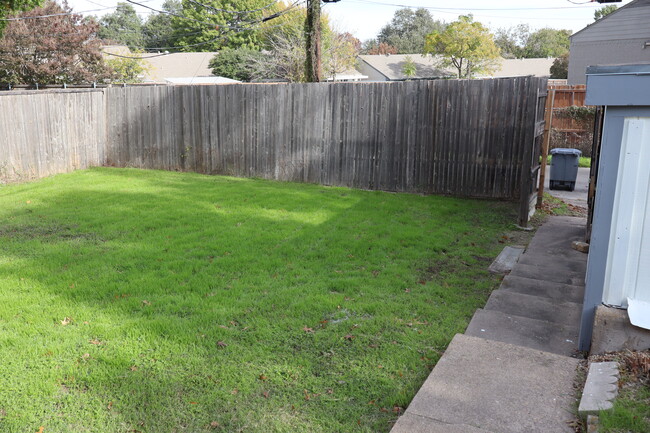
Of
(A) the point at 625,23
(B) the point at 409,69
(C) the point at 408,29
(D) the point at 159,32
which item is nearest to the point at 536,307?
(A) the point at 625,23

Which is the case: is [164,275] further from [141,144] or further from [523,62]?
[523,62]

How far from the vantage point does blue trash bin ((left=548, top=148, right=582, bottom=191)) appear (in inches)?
480

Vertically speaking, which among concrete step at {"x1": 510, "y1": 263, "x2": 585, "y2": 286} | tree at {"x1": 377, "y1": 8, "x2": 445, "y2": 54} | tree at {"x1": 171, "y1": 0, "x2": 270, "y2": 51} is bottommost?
concrete step at {"x1": 510, "y1": 263, "x2": 585, "y2": 286}

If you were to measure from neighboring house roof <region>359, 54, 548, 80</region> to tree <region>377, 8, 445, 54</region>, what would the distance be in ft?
83.3

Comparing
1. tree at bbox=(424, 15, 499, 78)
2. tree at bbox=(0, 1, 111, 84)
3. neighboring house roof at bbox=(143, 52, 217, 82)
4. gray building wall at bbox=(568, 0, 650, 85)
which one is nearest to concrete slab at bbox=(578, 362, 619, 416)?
gray building wall at bbox=(568, 0, 650, 85)

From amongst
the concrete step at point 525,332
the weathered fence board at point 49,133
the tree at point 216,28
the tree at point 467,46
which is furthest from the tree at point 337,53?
the concrete step at point 525,332

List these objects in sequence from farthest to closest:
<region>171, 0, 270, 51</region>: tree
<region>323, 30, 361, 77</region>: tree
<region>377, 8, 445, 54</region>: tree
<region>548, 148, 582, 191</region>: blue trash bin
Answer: <region>377, 8, 445, 54</region>: tree → <region>171, 0, 270, 51</region>: tree → <region>323, 30, 361, 77</region>: tree → <region>548, 148, 582, 191</region>: blue trash bin

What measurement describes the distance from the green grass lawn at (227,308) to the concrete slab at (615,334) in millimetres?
1147

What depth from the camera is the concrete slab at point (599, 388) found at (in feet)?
10.4

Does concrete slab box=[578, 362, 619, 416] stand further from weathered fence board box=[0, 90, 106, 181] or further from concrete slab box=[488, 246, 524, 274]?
weathered fence board box=[0, 90, 106, 181]

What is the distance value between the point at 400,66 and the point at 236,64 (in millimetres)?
13988

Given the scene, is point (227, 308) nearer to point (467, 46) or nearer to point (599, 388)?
point (599, 388)

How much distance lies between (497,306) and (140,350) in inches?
123

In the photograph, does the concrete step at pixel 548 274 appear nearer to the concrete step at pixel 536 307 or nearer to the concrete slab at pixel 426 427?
the concrete step at pixel 536 307
